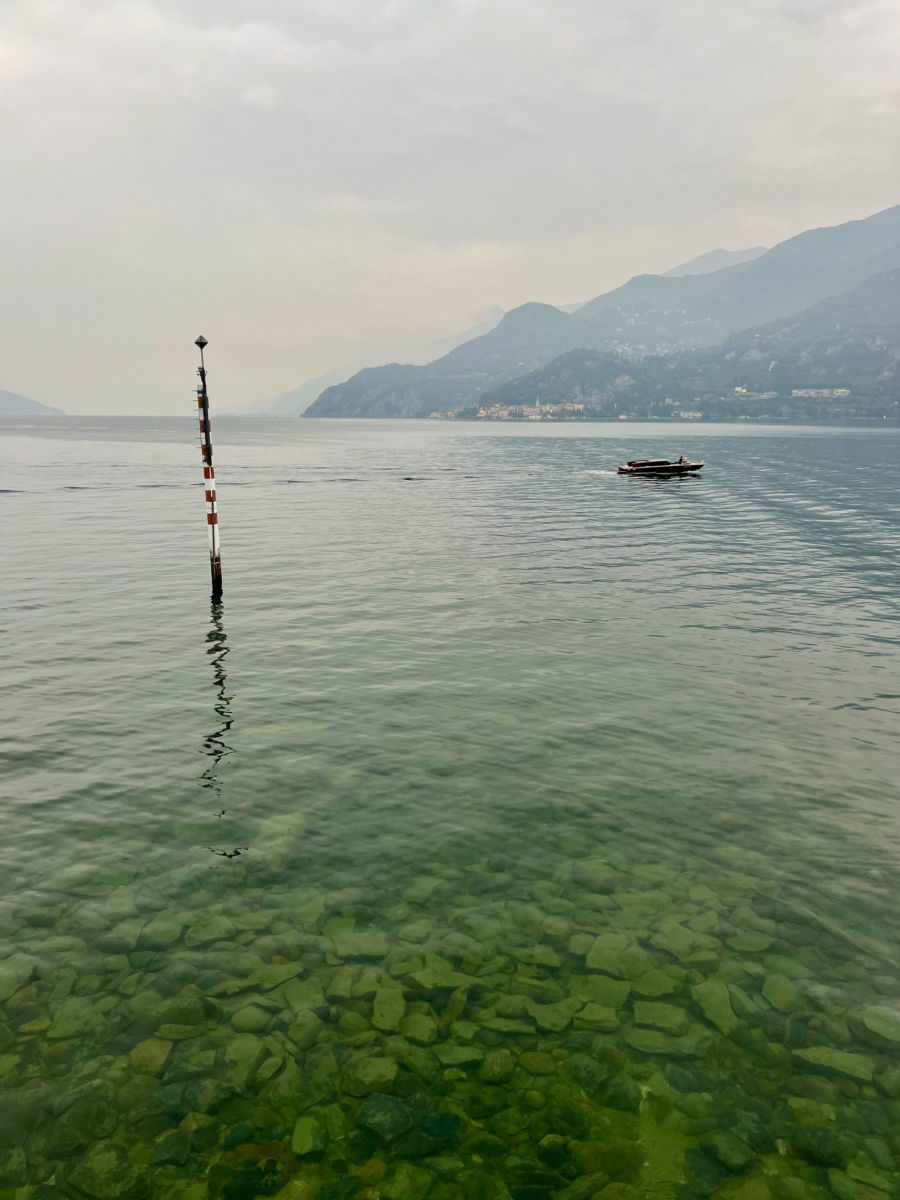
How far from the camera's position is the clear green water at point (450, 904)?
9000 millimetres

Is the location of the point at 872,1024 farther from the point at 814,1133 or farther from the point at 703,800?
the point at 703,800

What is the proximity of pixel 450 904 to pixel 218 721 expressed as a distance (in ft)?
36.3

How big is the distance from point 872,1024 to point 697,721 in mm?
11313

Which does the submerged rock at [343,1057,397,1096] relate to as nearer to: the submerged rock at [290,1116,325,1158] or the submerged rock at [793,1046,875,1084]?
the submerged rock at [290,1116,325,1158]

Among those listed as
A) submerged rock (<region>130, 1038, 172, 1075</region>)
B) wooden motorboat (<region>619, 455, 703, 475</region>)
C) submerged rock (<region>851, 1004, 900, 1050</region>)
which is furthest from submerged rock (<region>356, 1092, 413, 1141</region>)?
wooden motorboat (<region>619, 455, 703, 475</region>)

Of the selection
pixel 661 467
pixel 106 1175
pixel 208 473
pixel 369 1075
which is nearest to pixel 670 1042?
pixel 369 1075

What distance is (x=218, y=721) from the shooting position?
21891 mm

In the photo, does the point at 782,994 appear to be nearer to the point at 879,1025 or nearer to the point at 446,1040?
the point at 879,1025

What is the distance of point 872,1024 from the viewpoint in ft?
35.4

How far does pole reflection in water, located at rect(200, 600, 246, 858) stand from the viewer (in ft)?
58.2

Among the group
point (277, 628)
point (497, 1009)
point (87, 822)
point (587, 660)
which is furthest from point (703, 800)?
point (277, 628)

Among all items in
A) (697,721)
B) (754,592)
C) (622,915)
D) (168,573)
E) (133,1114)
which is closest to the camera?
(133,1114)

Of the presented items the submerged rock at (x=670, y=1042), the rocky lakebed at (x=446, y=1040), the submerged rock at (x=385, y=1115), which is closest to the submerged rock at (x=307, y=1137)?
the rocky lakebed at (x=446, y=1040)

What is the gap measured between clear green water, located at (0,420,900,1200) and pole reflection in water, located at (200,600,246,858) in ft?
0.53
